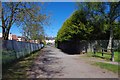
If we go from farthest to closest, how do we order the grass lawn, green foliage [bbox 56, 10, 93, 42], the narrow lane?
green foliage [bbox 56, 10, 93, 42], the narrow lane, the grass lawn

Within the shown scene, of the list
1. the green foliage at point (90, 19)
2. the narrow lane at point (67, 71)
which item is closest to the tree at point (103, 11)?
the green foliage at point (90, 19)

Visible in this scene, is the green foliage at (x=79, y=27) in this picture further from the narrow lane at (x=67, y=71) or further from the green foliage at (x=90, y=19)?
the narrow lane at (x=67, y=71)

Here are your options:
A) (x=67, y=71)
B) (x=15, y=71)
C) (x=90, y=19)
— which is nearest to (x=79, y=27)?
(x=90, y=19)

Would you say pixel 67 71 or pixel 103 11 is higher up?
pixel 103 11

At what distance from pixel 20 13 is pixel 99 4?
485 inches

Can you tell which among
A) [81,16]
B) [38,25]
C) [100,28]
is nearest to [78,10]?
[81,16]

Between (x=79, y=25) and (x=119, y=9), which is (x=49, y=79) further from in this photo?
(x=119, y=9)

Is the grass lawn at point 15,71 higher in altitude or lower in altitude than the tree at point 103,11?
lower

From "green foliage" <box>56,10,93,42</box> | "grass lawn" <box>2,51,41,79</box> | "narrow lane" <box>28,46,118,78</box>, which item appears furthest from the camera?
"green foliage" <box>56,10,93,42</box>

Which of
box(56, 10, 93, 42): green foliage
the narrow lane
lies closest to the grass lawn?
the narrow lane

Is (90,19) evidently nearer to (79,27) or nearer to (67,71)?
(79,27)

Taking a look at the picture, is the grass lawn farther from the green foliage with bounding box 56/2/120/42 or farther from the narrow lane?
the green foliage with bounding box 56/2/120/42

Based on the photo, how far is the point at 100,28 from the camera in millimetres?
29453

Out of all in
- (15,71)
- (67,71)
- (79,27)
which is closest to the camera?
(15,71)
